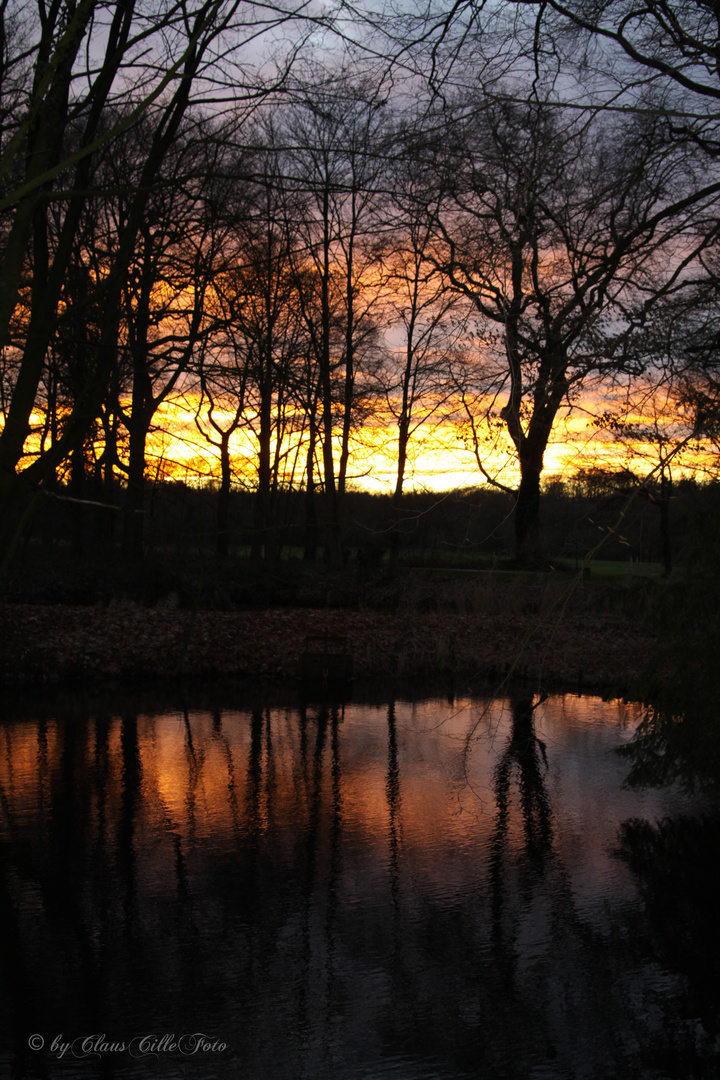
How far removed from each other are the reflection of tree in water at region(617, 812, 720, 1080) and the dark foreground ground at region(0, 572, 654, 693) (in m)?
6.47

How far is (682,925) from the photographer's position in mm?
7738

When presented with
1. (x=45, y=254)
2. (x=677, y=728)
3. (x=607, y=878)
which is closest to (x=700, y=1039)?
(x=607, y=878)

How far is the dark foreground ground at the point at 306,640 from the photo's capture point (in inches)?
734

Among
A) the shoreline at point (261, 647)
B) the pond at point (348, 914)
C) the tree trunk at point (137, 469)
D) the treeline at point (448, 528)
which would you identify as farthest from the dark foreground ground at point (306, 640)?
the tree trunk at point (137, 469)

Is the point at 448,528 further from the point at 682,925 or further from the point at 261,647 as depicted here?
the point at 261,647

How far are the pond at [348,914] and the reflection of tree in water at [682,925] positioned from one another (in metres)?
0.02

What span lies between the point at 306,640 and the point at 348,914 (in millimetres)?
11878

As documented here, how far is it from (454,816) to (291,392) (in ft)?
23.3

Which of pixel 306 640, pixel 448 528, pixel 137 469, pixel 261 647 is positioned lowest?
pixel 261 647

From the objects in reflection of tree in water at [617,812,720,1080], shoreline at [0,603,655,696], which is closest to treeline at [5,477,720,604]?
shoreline at [0,603,655,696]

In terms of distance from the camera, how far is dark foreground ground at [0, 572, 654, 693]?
61.2ft

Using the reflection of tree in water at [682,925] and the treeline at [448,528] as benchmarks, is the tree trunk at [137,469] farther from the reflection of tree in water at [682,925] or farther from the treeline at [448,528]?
the reflection of tree in water at [682,925]

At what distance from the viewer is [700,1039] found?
5855 millimetres

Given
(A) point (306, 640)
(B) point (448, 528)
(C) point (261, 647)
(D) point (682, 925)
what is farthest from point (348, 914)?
(C) point (261, 647)
